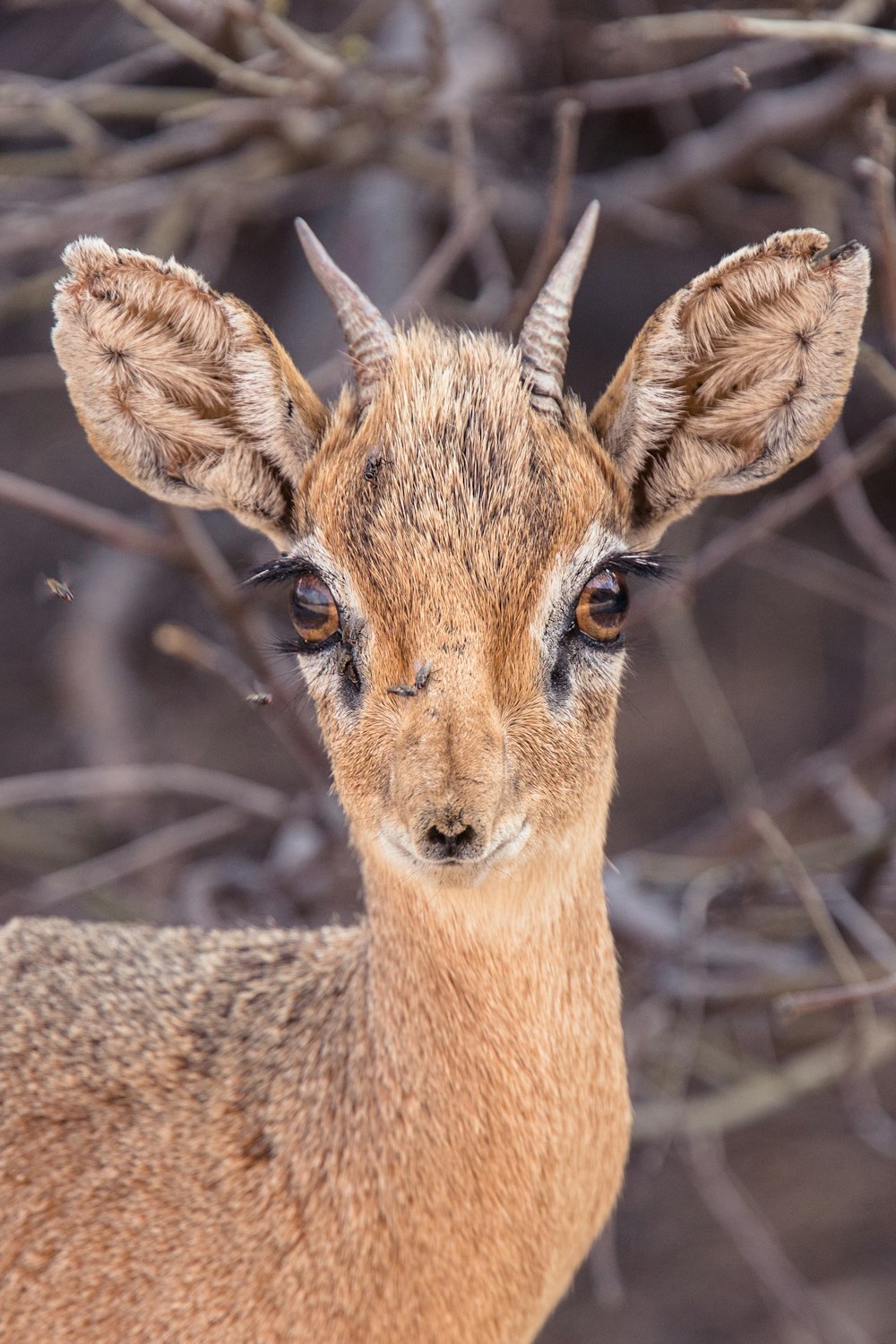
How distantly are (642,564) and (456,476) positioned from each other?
482mm

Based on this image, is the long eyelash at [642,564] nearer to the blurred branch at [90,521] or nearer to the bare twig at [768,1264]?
the blurred branch at [90,521]

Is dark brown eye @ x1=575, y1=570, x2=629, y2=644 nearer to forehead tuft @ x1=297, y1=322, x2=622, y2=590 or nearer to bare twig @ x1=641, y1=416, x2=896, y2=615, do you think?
forehead tuft @ x1=297, y1=322, x2=622, y2=590

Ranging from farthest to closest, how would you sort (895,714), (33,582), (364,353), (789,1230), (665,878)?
(33,582)
(789,1230)
(665,878)
(895,714)
(364,353)

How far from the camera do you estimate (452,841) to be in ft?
9.15

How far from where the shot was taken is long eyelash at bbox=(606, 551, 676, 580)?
10.9 ft

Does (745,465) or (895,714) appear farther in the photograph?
(895,714)

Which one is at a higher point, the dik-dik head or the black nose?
the dik-dik head

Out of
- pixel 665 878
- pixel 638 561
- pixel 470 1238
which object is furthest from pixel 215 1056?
pixel 665 878

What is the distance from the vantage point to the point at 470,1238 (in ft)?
11.2

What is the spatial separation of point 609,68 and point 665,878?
4.02 meters

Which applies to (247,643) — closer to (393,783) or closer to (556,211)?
(556,211)

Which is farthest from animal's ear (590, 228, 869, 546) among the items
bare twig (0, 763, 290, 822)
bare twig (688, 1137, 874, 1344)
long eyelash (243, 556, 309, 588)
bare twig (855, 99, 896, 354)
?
bare twig (688, 1137, 874, 1344)

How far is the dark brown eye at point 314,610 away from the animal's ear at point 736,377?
2.66 ft

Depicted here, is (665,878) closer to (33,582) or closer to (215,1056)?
(215,1056)
